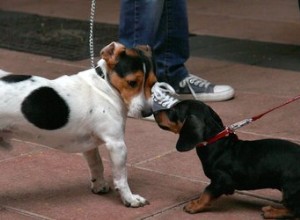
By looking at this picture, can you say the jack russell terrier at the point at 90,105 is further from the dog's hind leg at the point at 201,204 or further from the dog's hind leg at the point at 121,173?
the dog's hind leg at the point at 201,204

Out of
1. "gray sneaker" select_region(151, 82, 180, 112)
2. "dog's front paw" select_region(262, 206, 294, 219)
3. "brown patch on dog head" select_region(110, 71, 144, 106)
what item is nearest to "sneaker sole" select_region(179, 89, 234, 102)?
"gray sneaker" select_region(151, 82, 180, 112)

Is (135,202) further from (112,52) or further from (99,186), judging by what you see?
(112,52)

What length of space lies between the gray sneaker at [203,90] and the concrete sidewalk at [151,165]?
77 mm

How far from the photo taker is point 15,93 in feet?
14.0

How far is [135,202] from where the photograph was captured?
450 centimetres

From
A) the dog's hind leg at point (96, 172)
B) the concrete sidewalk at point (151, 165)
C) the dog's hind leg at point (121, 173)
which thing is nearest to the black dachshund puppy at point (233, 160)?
the concrete sidewalk at point (151, 165)

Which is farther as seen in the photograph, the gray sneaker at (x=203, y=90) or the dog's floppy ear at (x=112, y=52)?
the gray sneaker at (x=203, y=90)

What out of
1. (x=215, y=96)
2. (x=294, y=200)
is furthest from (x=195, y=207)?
(x=215, y=96)

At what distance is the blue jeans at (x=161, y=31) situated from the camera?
612 cm

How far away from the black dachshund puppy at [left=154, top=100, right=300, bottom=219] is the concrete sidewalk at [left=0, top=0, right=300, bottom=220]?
164mm

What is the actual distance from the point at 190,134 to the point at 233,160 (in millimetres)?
275

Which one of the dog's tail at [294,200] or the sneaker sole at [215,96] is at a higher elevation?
the dog's tail at [294,200]

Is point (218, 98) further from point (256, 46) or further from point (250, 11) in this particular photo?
point (250, 11)

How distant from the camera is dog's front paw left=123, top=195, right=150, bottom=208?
4.50 metres
